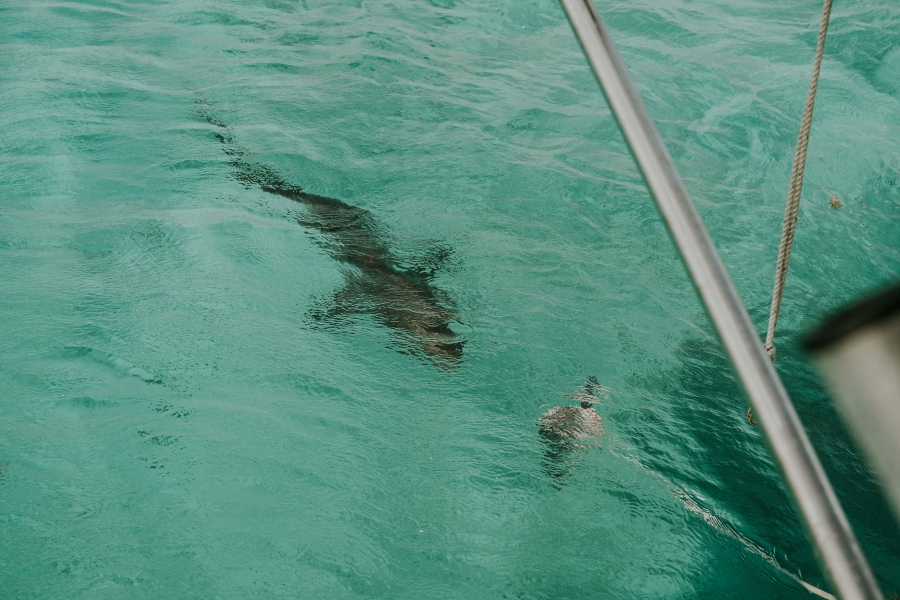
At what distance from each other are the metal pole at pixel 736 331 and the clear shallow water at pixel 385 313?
7.49 feet

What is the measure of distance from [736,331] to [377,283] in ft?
11.8

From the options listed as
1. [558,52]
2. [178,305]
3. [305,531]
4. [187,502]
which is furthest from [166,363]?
[558,52]

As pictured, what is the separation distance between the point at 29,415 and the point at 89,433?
31 cm

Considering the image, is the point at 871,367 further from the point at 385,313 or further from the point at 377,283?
the point at 377,283

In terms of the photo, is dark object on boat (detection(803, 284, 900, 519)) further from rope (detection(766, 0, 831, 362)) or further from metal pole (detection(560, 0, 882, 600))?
rope (detection(766, 0, 831, 362))

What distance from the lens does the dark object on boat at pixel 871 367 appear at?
1.62ft

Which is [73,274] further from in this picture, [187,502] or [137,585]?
[137,585]

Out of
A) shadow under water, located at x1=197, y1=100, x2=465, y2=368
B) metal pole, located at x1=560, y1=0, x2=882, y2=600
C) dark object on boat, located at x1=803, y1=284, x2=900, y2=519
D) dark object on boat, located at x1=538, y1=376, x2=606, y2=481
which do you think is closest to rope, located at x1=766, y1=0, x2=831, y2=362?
metal pole, located at x1=560, y1=0, x2=882, y2=600

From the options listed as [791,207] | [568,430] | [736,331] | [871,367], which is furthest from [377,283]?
[871,367]

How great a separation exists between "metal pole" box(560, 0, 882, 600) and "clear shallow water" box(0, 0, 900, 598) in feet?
7.49

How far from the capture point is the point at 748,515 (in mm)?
3018

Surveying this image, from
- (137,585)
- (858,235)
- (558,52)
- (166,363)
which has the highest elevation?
(558,52)

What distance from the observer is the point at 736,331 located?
2.25 feet

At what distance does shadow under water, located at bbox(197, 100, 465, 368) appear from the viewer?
390 cm
